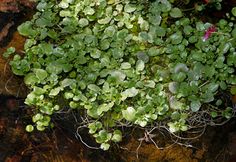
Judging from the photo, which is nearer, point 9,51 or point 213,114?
point 213,114

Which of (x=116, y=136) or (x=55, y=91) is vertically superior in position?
(x=55, y=91)

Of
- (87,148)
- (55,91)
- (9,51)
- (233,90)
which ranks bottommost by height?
(87,148)

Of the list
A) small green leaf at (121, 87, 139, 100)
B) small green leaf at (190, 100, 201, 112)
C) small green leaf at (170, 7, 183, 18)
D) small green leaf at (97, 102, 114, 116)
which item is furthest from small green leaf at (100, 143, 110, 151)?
small green leaf at (170, 7, 183, 18)

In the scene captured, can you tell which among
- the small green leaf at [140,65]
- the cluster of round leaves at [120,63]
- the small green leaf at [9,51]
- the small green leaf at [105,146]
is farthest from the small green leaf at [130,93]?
the small green leaf at [9,51]

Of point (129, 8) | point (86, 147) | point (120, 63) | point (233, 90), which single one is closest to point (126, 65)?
point (120, 63)

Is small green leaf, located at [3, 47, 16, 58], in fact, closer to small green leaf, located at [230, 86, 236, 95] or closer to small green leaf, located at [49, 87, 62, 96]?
small green leaf, located at [49, 87, 62, 96]

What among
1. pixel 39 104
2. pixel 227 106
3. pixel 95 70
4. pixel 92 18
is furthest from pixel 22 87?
pixel 227 106

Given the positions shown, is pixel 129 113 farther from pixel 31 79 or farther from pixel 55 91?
pixel 31 79

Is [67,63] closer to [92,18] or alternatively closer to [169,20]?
[92,18]
